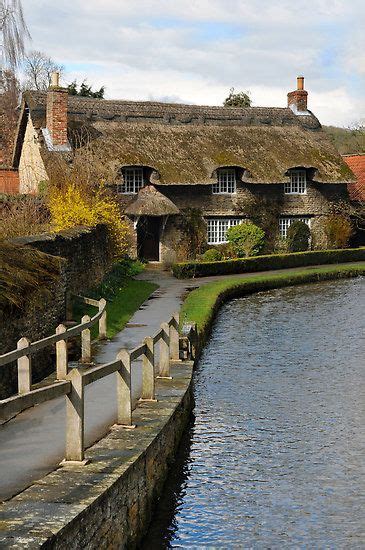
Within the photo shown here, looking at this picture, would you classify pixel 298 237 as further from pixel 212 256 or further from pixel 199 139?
pixel 199 139

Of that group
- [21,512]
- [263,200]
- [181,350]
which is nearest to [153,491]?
[21,512]

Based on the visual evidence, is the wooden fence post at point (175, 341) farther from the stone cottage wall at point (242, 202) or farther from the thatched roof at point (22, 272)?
the stone cottage wall at point (242, 202)

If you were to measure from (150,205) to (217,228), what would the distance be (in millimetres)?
4901

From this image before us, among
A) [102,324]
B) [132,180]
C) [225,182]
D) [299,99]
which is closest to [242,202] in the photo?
[225,182]

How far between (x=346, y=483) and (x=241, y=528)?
1969 mm

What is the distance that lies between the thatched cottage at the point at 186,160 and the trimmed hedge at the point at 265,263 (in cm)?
346

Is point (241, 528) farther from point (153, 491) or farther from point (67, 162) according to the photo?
point (67, 162)

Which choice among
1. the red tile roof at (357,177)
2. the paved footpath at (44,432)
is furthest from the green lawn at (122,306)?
the red tile roof at (357,177)

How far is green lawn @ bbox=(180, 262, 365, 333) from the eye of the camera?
21.5m

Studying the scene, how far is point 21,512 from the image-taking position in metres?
6.34

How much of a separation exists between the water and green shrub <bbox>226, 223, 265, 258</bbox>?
17.7 m

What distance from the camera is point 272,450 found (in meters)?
11.7

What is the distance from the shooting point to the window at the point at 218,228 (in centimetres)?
4012

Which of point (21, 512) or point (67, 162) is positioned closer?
point (21, 512)
